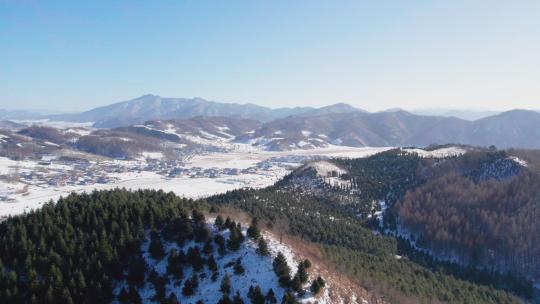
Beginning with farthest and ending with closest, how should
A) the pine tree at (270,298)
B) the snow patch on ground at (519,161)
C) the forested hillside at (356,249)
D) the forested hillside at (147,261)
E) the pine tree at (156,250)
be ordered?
the snow patch on ground at (519,161) < the forested hillside at (356,249) < the pine tree at (156,250) < the forested hillside at (147,261) < the pine tree at (270,298)

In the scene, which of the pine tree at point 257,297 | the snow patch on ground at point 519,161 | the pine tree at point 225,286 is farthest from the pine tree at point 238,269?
the snow patch on ground at point 519,161

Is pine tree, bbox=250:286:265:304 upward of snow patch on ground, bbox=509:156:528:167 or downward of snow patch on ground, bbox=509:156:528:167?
downward

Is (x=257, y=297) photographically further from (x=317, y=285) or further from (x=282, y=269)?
(x=317, y=285)

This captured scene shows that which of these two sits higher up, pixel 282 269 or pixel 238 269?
pixel 282 269

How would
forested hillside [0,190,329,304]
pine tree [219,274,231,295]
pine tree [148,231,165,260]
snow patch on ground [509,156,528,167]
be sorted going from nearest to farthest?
pine tree [219,274,231,295], forested hillside [0,190,329,304], pine tree [148,231,165,260], snow patch on ground [509,156,528,167]

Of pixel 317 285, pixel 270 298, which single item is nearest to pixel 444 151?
pixel 317 285

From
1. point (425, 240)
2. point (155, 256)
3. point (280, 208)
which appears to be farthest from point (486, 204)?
point (155, 256)

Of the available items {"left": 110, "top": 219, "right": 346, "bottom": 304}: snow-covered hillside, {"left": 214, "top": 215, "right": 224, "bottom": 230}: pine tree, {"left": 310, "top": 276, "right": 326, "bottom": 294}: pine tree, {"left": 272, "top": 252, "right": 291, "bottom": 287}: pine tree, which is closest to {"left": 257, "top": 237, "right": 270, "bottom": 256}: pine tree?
{"left": 110, "top": 219, "right": 346, "bottom": 304}: snow-covered hillside

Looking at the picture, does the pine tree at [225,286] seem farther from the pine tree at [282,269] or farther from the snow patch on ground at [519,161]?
the snow patch on ground at [519,161]

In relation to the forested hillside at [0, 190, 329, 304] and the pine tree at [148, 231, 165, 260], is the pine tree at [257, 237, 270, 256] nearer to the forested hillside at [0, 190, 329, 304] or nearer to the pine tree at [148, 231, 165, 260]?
the forested hillside at [0, 190, 329, 304]

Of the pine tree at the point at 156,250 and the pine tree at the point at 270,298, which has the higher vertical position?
the pine tree at the point at 156,250

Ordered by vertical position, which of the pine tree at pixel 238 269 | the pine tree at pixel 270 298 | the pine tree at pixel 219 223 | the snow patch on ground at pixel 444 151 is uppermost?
the snow patch on ground at pixel 444 151
